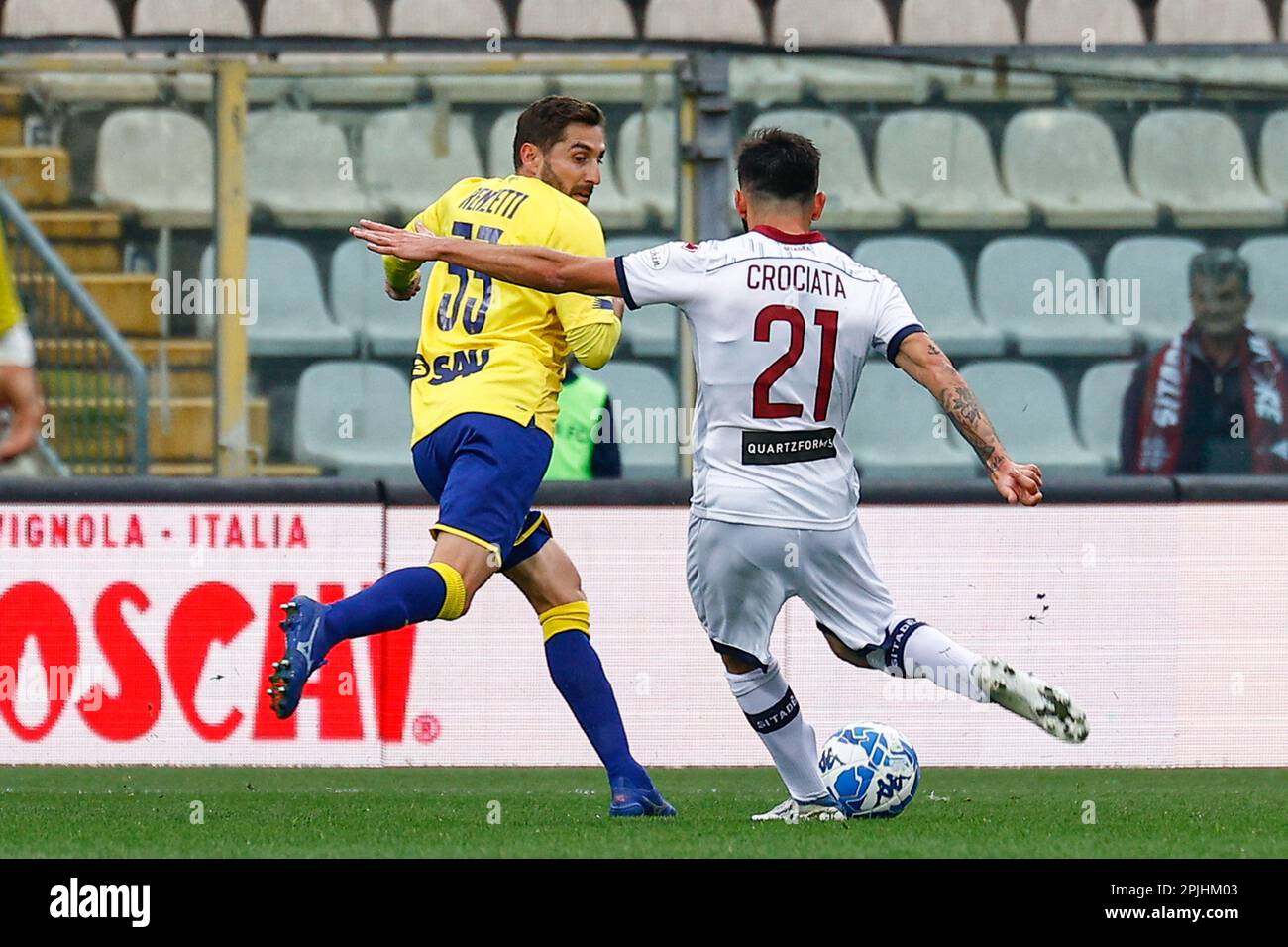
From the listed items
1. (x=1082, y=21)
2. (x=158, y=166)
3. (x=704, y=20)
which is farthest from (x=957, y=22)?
(x=158, y=166)

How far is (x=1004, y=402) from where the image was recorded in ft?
30.7

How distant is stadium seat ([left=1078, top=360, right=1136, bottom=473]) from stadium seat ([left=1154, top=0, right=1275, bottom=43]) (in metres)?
1.73

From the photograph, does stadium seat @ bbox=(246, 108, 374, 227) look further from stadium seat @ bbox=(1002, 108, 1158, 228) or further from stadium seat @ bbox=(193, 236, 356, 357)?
stadium seat @ bbox=(1002, 108, 1158, 228)

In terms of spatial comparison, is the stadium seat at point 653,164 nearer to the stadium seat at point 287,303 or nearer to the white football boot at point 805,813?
the stadium seat at point 287,303

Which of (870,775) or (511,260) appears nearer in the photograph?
(511,260)

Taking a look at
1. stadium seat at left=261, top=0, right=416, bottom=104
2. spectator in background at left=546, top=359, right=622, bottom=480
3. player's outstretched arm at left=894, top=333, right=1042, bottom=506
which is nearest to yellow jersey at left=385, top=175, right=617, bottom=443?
player's outstretched arm at left=894, top=333, right=1042, bottom=506

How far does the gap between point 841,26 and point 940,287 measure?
1.27m

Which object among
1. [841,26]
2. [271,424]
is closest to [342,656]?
[271,424]

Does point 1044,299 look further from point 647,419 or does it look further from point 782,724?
point 782,724

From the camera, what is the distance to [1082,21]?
1017 cm

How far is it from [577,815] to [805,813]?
0.59 meters

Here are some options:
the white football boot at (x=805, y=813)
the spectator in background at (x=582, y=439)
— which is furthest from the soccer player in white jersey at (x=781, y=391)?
the spectator in background at (x=582, y=439)
